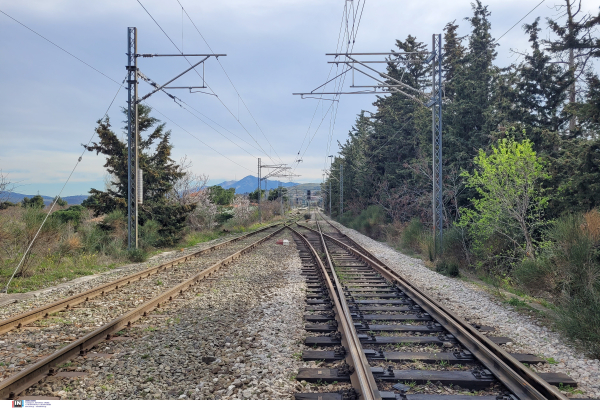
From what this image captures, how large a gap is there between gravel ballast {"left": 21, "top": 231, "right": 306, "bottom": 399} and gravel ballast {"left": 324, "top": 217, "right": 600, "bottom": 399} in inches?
120

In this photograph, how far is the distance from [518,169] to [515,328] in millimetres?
6288

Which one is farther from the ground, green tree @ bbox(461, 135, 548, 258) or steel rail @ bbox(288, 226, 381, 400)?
green tree @ bbox(461, 135, 548, 258)

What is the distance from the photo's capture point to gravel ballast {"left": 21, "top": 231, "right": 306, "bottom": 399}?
4.30m

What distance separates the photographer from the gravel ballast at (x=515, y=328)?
473 centimetres

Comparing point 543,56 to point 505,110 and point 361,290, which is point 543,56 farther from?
point 361,290

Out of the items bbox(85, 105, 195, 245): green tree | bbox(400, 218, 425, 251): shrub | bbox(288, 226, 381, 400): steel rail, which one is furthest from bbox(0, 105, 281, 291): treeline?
bbox(400, 218, 425, 251): shrub

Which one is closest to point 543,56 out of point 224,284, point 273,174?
point 224,284

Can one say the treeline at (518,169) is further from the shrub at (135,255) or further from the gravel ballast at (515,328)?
the shrub at (135,255)

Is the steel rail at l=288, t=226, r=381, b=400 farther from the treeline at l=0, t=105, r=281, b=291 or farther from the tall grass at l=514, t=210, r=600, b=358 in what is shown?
the treeline at l=0, t=105, r=281, b=291

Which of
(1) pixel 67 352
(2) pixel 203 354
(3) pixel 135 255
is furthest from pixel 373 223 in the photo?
(1) pixel 67 352

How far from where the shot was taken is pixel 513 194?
11242 millimetres

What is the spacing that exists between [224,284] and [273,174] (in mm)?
45322

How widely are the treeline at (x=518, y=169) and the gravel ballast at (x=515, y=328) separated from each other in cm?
60

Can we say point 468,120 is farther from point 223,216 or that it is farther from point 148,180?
point 223,216
